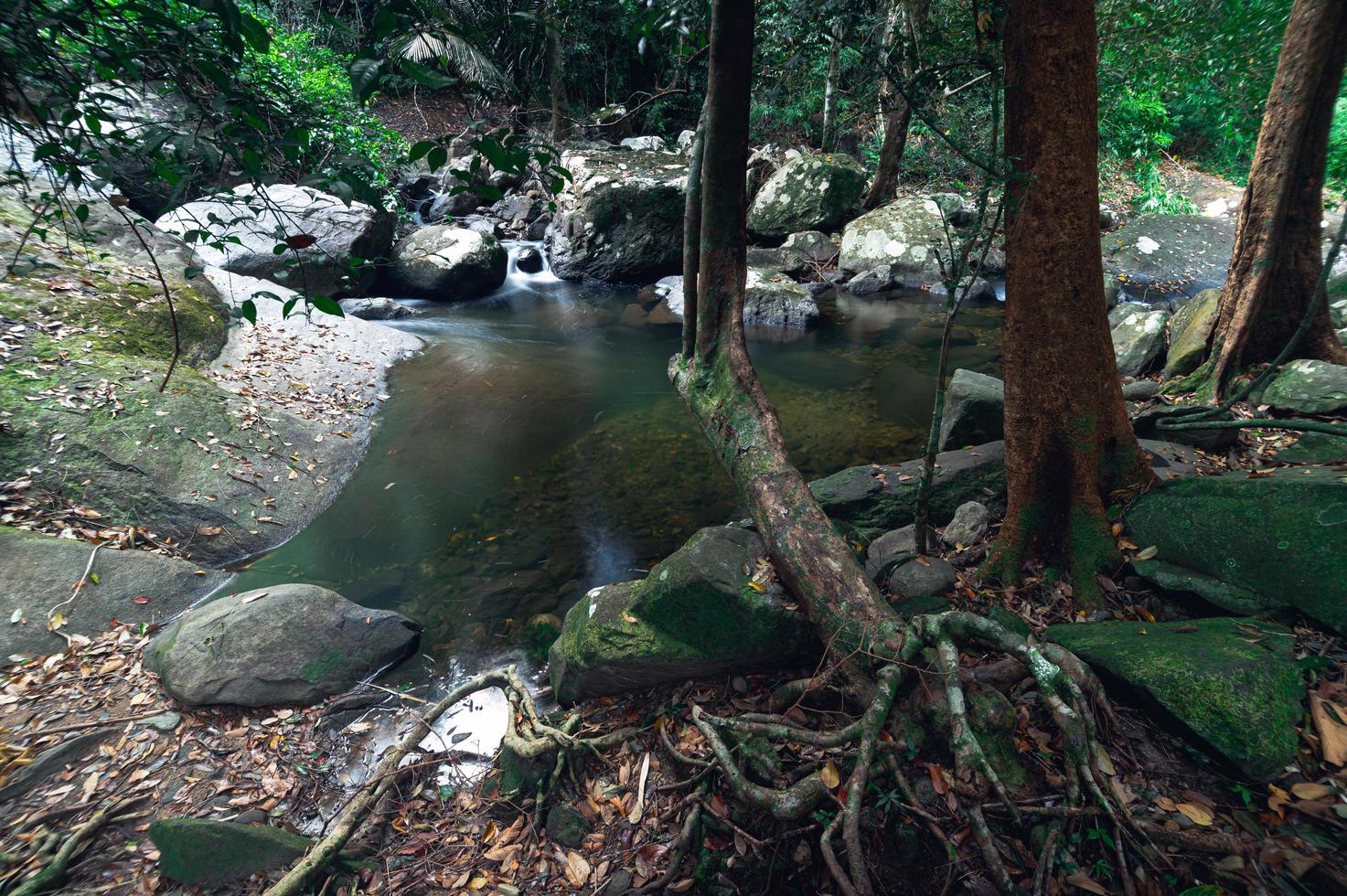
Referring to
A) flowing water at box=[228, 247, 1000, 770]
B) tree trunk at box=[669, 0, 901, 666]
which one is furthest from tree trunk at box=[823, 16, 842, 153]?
tree trunk at box=[669, 0, 901, 666]

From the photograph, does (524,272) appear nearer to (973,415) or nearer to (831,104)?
(831,104)

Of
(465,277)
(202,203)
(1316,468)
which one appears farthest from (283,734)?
(465,277)

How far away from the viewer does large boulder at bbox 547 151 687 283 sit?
44.6ft

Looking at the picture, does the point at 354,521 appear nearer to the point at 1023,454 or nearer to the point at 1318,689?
the point at 1023,454

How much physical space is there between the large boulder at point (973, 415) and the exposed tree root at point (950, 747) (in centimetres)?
332

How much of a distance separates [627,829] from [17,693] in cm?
344

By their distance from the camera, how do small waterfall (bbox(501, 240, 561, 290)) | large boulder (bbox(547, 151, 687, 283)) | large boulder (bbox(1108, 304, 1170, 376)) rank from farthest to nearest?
small waterfall (bbox(501, 240, 561, 290)), large boulder (bbox(547, 151, 687, 283)), large boulder (bbox(1108, 304, 1170, 376))

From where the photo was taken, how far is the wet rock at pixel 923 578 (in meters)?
3.71

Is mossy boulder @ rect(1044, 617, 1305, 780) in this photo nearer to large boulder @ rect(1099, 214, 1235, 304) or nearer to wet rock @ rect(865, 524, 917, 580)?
wet rock @ rect(865, 524, 917, 580)

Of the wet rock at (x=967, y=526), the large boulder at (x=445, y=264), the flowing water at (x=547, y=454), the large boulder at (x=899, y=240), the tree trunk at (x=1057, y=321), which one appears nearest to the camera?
the tree trunk at (x=1057, y=321)

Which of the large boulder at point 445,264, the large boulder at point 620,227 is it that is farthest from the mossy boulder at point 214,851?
the large boulder at point 620,227

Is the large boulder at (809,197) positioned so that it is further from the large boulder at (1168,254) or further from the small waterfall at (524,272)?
the large boulder at (1168,254)

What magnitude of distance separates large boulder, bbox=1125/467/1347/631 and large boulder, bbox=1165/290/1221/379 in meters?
3.25

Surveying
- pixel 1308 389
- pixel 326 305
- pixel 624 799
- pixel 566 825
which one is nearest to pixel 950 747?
pixel 624 799
